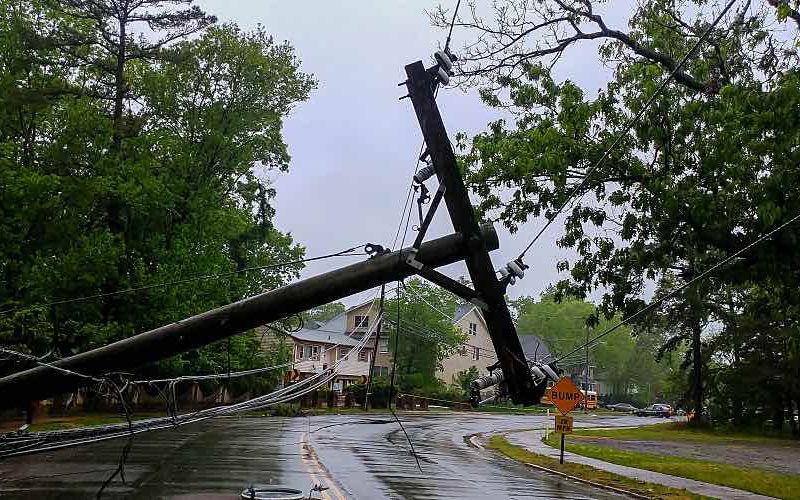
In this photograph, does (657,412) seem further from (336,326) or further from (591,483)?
(591,483)

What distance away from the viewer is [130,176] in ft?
112

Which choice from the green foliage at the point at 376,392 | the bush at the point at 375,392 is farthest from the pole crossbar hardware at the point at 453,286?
the bush at the point at 375,392

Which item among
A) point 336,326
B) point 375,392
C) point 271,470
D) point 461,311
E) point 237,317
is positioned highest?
point 461,311

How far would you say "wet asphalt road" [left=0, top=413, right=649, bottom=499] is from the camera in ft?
44.6

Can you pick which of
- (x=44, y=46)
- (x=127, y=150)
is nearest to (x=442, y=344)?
(x=127, y=150)

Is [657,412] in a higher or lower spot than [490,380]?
higher

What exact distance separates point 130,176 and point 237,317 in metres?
28.2

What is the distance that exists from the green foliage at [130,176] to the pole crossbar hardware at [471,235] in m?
23.1

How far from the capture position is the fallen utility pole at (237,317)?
7680mm

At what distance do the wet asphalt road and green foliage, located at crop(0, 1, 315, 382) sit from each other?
759 cm

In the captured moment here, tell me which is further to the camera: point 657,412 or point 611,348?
point 611,348

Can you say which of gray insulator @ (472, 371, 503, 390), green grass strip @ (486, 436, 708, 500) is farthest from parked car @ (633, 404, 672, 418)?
gray insulator @ (472, 371, 503, 390)

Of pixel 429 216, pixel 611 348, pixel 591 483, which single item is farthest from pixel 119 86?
pixel 611 348

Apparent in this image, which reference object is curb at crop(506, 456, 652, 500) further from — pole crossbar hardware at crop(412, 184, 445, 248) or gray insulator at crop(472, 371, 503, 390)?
pole crossbar hardware at crop(412, 184, 445, 248)
